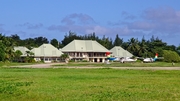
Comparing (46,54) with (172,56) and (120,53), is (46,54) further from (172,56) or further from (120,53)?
(172,56)

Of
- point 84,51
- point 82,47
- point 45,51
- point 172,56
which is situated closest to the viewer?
point 172,56

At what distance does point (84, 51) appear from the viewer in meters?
130

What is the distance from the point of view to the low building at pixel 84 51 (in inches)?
5059

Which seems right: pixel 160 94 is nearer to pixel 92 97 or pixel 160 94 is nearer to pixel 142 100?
pixel 142 100

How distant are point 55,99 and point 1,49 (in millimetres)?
70435

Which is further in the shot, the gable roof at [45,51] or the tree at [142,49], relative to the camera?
the tree at [142,49]

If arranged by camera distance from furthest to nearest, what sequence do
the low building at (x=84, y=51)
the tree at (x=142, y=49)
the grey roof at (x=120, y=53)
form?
the tree at (x=142, y=49)
the grey roof at (x=120, y=53)
the low building at (x=84, y=51)

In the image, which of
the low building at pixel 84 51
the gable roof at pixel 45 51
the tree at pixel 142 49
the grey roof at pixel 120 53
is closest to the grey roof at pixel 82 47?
the low building at pixel 84 51

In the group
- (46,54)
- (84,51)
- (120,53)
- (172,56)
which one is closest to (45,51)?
(46,54)

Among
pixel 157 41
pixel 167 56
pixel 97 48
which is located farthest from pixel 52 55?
pixel 157 41

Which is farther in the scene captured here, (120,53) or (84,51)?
(120,53)

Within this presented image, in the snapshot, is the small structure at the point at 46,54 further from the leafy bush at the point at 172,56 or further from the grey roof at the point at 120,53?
the leafy bush at the point at 172,56

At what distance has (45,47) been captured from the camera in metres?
123

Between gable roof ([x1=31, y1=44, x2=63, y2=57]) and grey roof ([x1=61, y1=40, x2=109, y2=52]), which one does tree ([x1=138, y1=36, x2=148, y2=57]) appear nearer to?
grey roof ([x1=61, y1=40, x2=109, y2=52])
